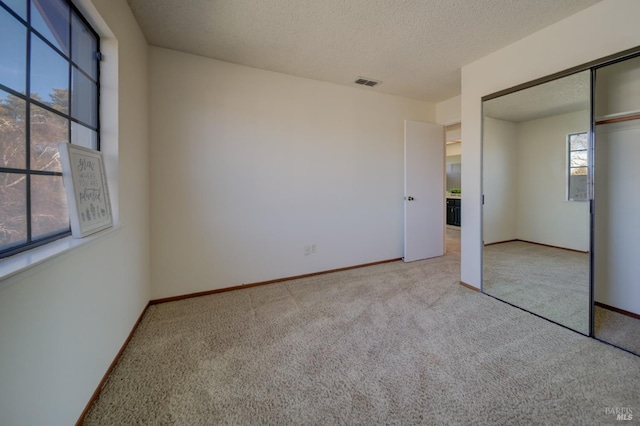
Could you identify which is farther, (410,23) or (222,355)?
(410,23)

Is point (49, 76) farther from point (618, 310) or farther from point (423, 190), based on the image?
point (618, 310)

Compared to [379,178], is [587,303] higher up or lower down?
lower down

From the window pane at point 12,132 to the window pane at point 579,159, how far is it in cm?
356

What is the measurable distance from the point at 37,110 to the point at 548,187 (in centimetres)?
380

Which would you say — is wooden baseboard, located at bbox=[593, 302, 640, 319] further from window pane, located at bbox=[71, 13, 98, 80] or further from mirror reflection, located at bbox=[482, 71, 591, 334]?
window pane, located at bbox=[71, 13, 98, 80]

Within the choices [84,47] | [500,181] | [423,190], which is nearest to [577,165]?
[500,181]

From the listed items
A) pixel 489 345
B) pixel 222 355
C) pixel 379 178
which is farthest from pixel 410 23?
pixel 222 355

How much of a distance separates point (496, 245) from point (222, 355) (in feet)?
9.65

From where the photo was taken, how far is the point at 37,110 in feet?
3.83

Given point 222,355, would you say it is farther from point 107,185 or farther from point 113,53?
point 113,53

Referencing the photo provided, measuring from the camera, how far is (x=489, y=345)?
1.86m

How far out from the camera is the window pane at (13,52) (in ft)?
3.22

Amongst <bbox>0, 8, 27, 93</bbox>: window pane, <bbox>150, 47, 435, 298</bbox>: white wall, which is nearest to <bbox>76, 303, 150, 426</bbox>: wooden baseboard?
<bbox>150, 47, 435, 298</bbox>: white wall

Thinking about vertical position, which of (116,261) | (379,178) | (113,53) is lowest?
(116,261)
